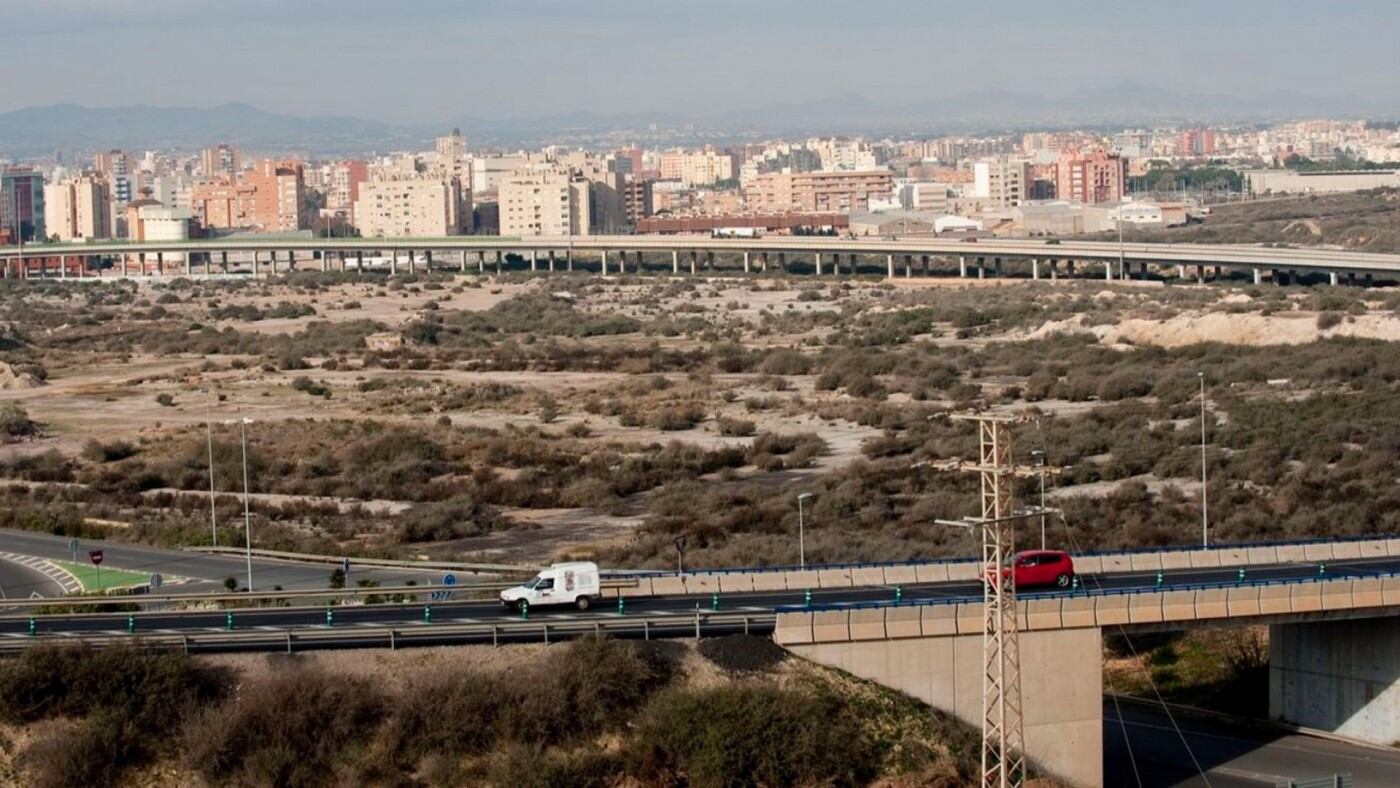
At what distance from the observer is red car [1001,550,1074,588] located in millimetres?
31094

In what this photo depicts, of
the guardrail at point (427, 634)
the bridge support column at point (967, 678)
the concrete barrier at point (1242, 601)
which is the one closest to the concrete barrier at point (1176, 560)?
the concrete barrier at point (1242, 601)

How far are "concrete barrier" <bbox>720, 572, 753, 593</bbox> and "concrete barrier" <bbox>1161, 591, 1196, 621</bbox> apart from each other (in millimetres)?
6114

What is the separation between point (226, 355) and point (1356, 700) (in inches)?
3050

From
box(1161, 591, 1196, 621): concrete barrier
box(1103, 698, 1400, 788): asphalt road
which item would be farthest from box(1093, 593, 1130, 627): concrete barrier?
box(1103, 698, 1400, 788): asphalt road

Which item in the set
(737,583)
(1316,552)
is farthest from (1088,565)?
(737,583)

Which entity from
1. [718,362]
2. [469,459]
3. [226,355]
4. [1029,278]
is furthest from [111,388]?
[1029,278]

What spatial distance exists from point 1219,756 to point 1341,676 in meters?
2.15

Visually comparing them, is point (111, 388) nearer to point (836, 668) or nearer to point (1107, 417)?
point (1107, 417)

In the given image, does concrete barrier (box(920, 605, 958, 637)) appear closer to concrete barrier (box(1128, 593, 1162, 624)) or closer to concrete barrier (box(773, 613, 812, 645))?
concrete barrier (box(773, 613, 812, 645))

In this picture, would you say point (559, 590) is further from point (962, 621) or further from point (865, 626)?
point (962, 621)

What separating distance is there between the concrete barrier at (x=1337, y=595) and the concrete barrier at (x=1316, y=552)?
4.26m

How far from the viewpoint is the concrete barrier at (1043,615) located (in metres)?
28.1

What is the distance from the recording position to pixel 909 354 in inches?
3541

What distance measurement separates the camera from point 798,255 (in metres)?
171
